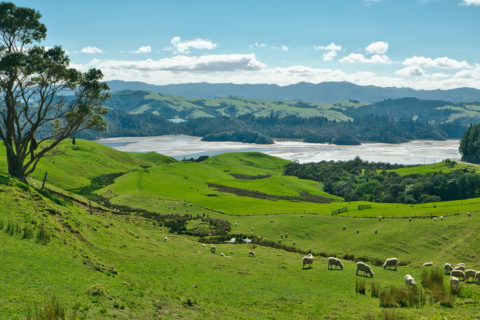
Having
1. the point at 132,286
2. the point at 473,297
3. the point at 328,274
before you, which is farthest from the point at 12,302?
the point at 473,297

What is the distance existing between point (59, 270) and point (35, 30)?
36.8m

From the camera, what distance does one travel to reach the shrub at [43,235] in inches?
1113

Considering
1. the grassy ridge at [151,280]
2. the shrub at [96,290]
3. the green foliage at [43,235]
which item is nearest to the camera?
the grassy ridge at [151,280]

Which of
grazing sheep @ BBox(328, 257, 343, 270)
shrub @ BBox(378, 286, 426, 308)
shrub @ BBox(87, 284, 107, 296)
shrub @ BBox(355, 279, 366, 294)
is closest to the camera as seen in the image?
shrub @ BBox(87, 284, 107, 296)

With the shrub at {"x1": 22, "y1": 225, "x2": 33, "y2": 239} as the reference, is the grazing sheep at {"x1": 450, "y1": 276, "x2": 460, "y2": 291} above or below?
below

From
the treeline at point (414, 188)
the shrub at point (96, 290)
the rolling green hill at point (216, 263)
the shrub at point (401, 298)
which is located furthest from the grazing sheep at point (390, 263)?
the treeline at point (414, 188)

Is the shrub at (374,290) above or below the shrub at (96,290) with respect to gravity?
below

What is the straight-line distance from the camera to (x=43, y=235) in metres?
28.8

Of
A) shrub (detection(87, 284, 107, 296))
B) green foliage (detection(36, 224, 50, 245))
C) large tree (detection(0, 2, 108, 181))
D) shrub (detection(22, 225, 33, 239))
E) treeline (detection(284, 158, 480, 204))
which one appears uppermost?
large tree (detection(0, 2, 108, 181))

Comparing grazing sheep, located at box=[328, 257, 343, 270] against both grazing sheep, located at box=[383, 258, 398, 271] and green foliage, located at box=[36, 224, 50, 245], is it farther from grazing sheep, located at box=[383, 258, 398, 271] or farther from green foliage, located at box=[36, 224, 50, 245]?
green foliage, located at box=[36, 224, 50, 245]

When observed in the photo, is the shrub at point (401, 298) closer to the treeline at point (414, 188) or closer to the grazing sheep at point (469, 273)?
the grazing sheep at point (469, 273)

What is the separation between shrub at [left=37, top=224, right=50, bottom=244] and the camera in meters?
28.3

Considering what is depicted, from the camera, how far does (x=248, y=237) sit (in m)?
62.3

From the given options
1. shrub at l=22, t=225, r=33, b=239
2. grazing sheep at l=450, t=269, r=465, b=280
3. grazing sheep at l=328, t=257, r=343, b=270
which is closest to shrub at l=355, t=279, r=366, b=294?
grazing sheep at l=328, t=257, r=343, b=270
